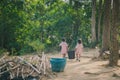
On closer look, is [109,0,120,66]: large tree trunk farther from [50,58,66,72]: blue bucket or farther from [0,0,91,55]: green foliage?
[0,0,91,55]: green foliage

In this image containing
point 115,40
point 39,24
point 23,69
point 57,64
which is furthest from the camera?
point 39,24

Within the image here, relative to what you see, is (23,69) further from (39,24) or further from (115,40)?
(39,24)

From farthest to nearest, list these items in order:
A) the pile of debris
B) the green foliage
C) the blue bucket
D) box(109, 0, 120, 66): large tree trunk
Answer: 1. the green foliage
2. box(109, 0, 120, 66): large tree trunk
3. the blue bucket
4. the pile of debris

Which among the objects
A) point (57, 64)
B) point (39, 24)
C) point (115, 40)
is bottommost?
point (57, 64)

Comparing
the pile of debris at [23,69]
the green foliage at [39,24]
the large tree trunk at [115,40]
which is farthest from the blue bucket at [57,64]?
the green foliage at [39,24]

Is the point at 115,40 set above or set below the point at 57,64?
above

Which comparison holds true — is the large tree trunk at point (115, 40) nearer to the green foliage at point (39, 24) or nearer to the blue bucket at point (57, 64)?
the blue bucket at point (57, 64)

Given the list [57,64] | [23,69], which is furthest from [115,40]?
[23,69]

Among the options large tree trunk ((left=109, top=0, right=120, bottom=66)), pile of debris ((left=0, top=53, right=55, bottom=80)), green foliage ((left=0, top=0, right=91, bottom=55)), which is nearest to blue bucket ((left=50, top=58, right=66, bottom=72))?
pile of debris ((left=0, top=53, right=55, bottom=80))

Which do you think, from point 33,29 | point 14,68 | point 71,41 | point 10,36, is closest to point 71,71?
point 14,68

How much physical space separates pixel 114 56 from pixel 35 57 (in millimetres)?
4204

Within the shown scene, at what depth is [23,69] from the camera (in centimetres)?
1235

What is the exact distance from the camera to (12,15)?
23906 millimetres

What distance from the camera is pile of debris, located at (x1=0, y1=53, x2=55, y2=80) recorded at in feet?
39.5
